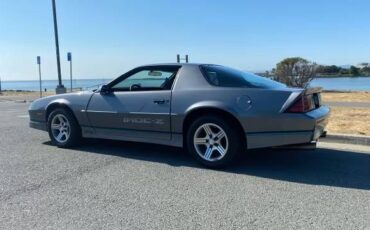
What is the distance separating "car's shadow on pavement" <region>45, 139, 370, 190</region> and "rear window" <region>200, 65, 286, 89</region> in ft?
3.20

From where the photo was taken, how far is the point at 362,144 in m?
7.01

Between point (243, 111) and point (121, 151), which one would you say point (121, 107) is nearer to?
point (121, 151)

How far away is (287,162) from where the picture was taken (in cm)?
596

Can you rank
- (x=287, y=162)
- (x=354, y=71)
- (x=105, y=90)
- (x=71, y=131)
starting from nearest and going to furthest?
(x=287, y=162)
(x=105, y=90)
(x=71, y=131)
(x=354, y=71)

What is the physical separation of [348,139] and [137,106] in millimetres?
3731

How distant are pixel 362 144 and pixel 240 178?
3.03 m

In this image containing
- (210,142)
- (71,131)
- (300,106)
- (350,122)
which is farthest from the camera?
(350,122)

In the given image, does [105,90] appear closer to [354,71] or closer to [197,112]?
[197,112]

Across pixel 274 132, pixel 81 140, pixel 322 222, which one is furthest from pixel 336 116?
pixel 322 222

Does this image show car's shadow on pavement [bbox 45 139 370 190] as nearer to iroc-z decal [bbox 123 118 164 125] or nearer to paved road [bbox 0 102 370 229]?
paved road [bbox 0 102 370 229]

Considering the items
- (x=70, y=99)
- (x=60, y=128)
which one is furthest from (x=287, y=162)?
(x=60, y=128)

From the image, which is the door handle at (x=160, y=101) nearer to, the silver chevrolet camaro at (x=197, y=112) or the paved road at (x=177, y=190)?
the silver chevrolet camaro at (x=197, y=112)

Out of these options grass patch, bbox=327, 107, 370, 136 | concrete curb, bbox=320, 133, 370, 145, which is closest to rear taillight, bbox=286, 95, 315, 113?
Result: concrete curb, bbox=320, 133, 370, 145

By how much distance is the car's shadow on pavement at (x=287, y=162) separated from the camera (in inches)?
200
